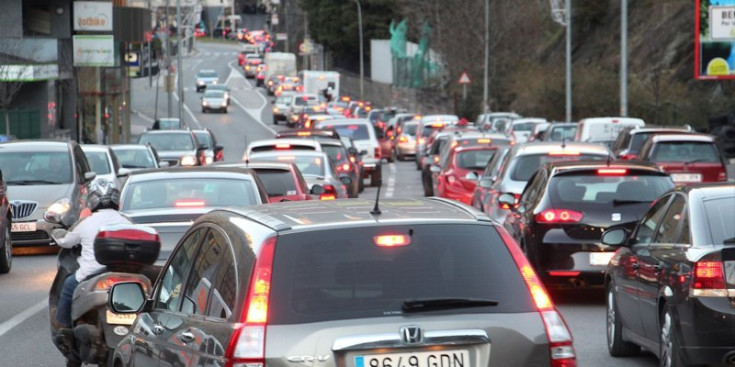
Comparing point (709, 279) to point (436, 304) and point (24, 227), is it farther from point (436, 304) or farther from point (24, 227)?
point (24, 227)

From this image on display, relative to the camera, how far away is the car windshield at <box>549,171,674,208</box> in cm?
1553

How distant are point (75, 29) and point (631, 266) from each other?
50631 mm

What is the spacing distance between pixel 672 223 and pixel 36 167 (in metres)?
14.6

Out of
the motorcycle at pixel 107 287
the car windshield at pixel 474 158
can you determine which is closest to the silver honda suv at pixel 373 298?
the motorcycle at pixel 107 287

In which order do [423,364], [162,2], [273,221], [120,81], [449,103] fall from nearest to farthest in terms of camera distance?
[423,364], [273,221], [120,81], [449,103], [162,2]

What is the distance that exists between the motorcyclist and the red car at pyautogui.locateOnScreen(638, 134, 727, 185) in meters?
16.4

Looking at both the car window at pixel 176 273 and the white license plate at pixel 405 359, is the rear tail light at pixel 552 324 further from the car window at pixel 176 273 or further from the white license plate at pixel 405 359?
the car window at pixel 176 273

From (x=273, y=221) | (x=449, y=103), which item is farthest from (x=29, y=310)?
(x=449, y=103)

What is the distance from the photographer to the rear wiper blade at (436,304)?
593cm

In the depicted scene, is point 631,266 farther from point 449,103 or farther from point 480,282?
point 449,103

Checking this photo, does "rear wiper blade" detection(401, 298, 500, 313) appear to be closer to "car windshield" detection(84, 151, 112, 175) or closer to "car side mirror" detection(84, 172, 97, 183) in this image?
"car side mirror" detection(84, 172, 97, 183)

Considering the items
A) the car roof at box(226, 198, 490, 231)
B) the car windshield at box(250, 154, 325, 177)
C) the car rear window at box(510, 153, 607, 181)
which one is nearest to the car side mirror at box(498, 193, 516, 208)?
the car rear window at box(510, 153, 607, 181)

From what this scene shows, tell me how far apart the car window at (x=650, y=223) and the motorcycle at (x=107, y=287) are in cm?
361

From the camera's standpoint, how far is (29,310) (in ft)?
51.4
